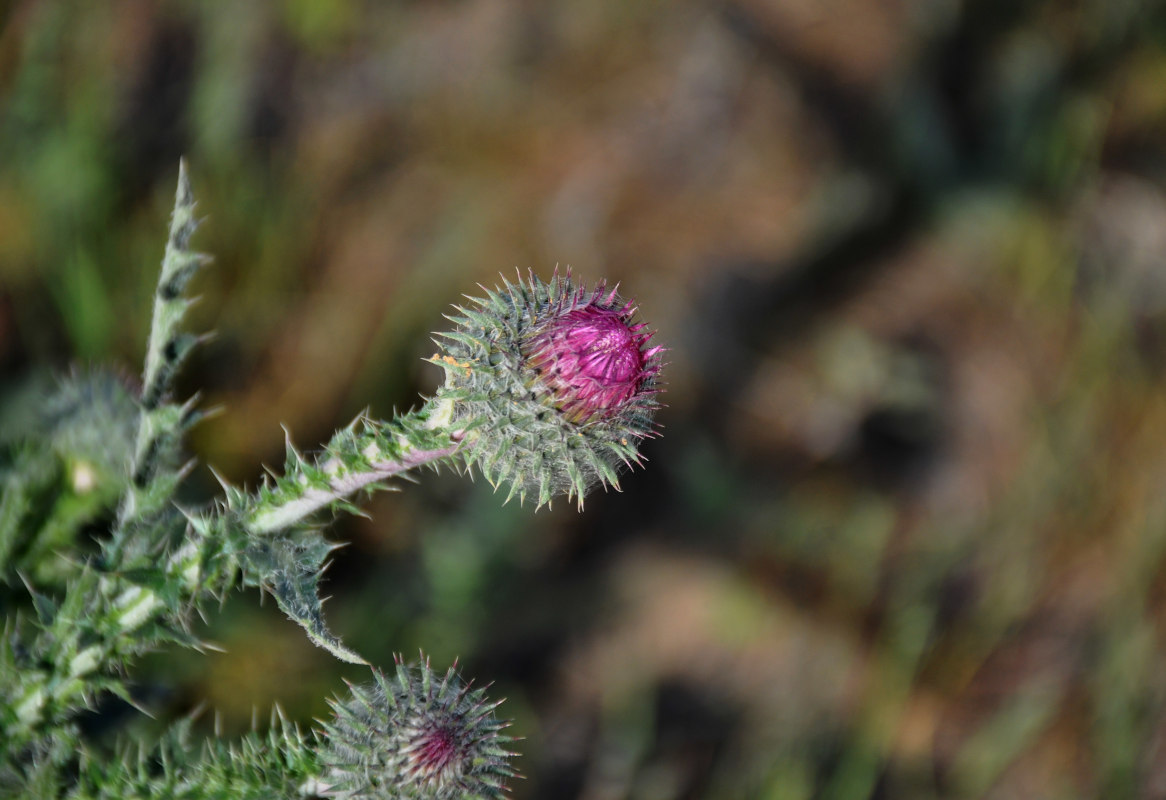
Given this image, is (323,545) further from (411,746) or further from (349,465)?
(411,746)

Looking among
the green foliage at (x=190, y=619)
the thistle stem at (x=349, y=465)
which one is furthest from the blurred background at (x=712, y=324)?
the thistle stem at (x=349, y=465)

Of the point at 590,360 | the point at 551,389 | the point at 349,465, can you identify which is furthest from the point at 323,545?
the point at 590,360

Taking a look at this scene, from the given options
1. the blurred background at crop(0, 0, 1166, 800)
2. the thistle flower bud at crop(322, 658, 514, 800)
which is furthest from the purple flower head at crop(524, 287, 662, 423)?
the blurred background at crop(0, 0, 1166, 800)

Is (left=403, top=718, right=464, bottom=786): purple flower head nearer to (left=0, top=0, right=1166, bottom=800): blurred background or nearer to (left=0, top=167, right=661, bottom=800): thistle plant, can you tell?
(left=0, top=167, right=661, bottom=800): thistle plant

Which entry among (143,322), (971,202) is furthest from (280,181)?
(971,202)

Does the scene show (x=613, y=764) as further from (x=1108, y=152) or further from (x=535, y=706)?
(x=1108, y=152)

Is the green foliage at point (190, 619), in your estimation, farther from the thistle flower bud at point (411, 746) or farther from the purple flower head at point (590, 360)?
the purple flower head at point (590, 360)
